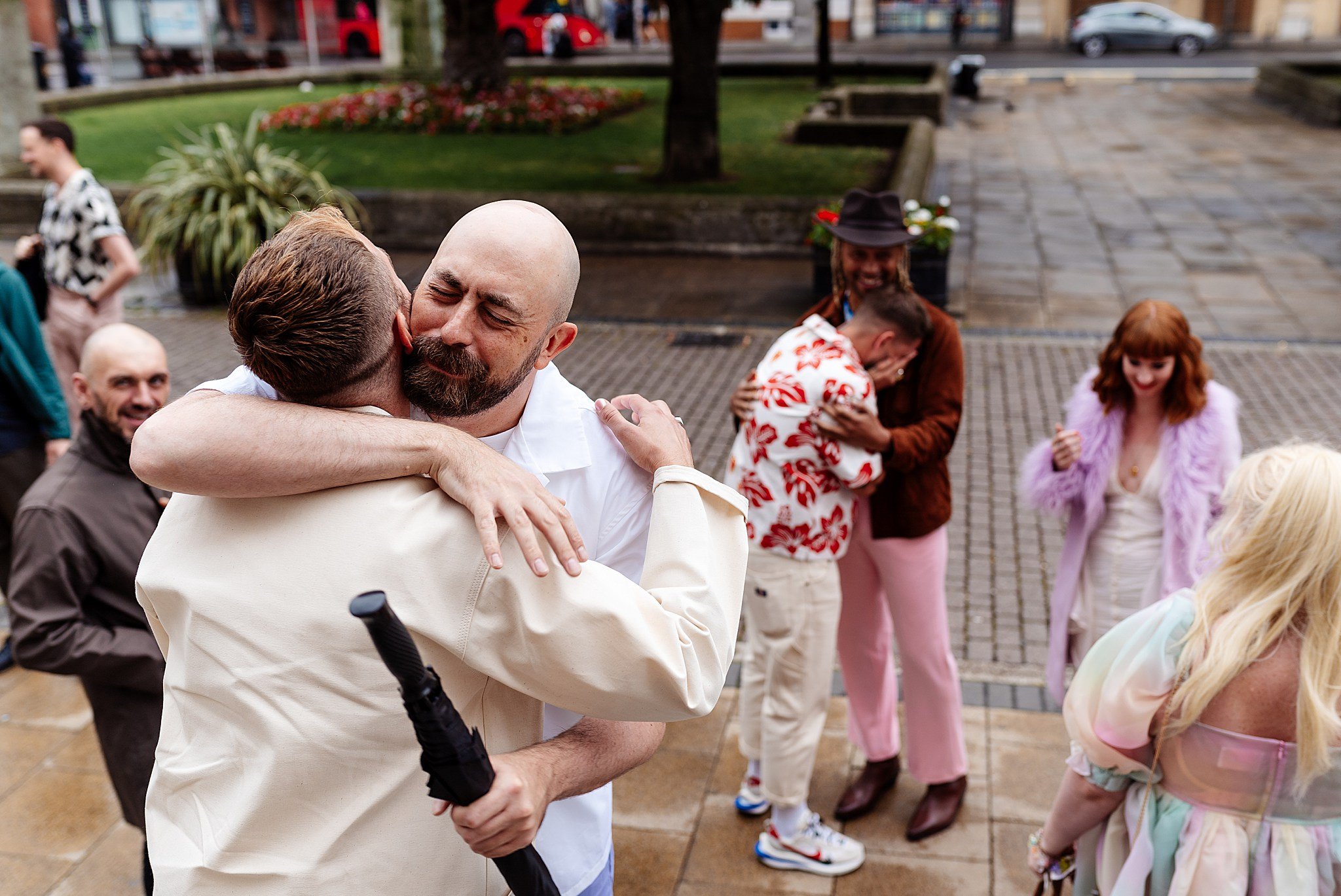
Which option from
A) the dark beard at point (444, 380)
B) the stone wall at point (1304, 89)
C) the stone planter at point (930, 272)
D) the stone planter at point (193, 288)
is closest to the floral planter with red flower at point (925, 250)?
the stone planter at point (930, 272)

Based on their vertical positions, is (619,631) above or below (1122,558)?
above

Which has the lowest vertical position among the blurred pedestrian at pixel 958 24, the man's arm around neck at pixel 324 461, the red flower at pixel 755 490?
the red flower at pixel 755 490

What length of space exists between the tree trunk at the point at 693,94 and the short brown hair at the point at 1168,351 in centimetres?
994

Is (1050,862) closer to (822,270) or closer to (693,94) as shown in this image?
(822,270)

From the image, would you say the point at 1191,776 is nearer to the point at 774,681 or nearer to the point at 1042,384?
the point at 774,681

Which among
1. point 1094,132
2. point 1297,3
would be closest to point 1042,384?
point 1094,132

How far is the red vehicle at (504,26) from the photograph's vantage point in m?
33.0

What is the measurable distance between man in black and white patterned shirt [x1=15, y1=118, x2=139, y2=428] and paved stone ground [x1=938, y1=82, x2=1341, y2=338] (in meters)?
6.86

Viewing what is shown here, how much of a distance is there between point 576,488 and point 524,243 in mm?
421

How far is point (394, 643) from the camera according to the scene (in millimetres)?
1359

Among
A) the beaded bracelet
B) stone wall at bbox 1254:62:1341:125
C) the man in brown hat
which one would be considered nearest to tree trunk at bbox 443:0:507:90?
stone wall at bbox 1254:62:1341:125

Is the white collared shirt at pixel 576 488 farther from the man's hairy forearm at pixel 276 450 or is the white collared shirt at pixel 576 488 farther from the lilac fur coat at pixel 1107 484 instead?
the lilac fur coat at pixel 1107 484

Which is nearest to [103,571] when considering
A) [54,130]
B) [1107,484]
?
[1107,484]

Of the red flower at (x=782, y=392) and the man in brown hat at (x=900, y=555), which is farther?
the man in brown hat at (x=900, y=555)
